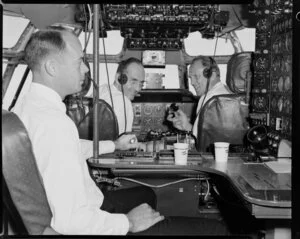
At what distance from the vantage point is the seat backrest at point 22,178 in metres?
1.12

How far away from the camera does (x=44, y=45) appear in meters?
1.49

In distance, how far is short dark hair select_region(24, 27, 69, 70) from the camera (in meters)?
1.49

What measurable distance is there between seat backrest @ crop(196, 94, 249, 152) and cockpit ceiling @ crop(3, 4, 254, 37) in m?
1.26

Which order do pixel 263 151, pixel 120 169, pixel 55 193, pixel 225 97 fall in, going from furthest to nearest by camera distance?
pixel 225 97
pixel 263 151
pixel 120 169
pixel 55 193

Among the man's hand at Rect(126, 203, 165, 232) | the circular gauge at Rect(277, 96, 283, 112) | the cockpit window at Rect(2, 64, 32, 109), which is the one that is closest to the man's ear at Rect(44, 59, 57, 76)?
the man's hand at Rect(126, 203, 165, 232)

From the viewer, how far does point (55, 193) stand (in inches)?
48.6

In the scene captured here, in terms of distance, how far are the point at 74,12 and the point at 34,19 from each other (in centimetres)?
38

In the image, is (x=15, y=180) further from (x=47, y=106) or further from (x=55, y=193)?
(x=47, y=106)

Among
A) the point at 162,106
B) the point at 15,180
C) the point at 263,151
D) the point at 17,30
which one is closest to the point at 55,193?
the point at 15,180

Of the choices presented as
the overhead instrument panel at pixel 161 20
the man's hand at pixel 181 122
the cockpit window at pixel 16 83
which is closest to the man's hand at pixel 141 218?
the man's hand at pixel 181 122

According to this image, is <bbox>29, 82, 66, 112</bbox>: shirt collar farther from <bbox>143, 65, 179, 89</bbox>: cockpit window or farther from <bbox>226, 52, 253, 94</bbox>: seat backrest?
<bbox>143, 65, 179, 89</bbox>: cockpit window

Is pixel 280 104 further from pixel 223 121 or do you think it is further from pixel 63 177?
pixel 63 177

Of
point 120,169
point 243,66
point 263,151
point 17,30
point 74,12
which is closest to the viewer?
point 120,169

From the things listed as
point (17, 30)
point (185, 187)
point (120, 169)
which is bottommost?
point (185, 187)
